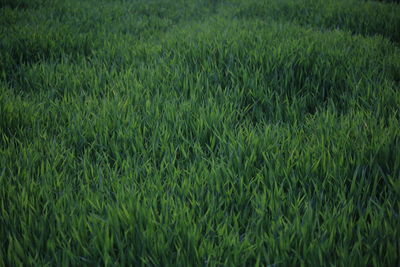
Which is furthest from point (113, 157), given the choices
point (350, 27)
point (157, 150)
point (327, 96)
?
point (350, 27)

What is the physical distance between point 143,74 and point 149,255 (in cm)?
144

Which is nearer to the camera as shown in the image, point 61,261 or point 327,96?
point 61,261

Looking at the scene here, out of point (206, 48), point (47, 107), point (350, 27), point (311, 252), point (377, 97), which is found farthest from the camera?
point (350, 27)

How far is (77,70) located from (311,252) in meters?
2.02

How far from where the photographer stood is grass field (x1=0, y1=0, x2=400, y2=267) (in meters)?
0.96

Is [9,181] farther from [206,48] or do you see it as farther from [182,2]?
[182,2]

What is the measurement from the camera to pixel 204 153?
1.42m

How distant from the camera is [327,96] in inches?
78.0

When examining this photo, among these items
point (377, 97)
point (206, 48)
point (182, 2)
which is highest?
point (182, 2)

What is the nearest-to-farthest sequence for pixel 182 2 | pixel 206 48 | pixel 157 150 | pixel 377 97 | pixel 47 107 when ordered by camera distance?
pixel 157 150 < pixel 377 97 < pixel 47 107 < pixel 206 48 < pixel 182 2

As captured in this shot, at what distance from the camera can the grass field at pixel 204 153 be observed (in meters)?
0.96

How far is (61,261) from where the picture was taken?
A: 3.14 ft

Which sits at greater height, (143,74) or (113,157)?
(143,74)

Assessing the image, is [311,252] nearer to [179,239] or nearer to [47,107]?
[179,239]
